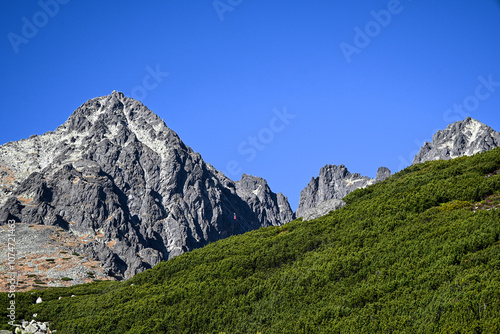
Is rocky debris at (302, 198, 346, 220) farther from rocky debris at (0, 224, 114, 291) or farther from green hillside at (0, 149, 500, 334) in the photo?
rocky debris at (0, 224, 114, 291)

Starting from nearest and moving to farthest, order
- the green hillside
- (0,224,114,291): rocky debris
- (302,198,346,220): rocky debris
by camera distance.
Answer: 1. the green hillside
2. (302,198,346,220): rocky debris
3. (0,224,114,291): rocky debris

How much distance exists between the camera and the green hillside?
33469 millimetres

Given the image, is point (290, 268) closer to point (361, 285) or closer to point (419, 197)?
point (361, 285)

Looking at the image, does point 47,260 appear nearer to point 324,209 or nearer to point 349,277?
point 324,209

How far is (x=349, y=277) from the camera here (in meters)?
42.8

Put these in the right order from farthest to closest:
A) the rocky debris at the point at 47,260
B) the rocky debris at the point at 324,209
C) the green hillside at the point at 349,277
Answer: the rocky debris at the point at 47,260
the rocky debris at the point at 324,209
the green hillside at the point at 349,277

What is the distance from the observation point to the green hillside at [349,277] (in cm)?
3347

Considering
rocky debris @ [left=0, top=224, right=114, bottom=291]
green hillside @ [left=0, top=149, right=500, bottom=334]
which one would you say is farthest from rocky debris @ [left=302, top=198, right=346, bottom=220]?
rocky debris @ [left=0, top=224, right=114, bottom=291]

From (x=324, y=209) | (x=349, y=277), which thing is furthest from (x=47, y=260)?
(x=349, y=277)

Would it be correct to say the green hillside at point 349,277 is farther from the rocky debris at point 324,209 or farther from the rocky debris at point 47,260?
the rocky debris at point 47,260

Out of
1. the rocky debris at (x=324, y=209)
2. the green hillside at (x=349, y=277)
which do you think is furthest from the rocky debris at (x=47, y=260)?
the rocky debris at (x=324, y=209)

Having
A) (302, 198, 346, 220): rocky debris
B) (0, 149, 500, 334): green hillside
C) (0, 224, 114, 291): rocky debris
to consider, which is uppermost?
(0, 224, 114, 291): rocky debris

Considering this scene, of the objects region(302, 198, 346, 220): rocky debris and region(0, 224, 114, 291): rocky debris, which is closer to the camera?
region(302, 198, 346, 220): rocky debris

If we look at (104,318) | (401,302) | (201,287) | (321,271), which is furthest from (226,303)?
(401,302)
